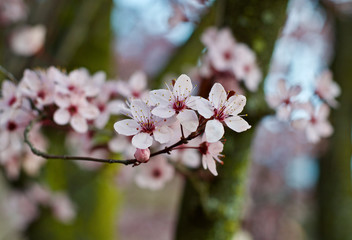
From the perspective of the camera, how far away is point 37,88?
92 cm

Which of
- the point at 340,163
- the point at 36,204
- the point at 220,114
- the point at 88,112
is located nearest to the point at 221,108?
the point at 220,114

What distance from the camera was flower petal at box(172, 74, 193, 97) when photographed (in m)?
0.65

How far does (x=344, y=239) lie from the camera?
8.64 ft

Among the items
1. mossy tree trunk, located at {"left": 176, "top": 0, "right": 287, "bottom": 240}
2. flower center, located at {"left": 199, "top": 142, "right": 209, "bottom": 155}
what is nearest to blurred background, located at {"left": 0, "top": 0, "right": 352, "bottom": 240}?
mossy tree trunk, located at {"left": 176, "top": 0, "right": 287, "bottom": 240}

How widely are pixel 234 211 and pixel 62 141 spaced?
5.27ft

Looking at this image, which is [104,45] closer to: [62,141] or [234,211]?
[62,141]

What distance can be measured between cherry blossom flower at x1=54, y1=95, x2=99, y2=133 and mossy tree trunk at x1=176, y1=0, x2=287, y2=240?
0.47 metres

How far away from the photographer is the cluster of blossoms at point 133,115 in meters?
0.66

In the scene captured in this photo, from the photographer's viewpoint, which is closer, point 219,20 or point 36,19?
point 219,20

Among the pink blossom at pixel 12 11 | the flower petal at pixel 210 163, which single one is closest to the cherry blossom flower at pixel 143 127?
the flower petal at pixel 210 163

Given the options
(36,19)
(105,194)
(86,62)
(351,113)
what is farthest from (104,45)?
(351,113)

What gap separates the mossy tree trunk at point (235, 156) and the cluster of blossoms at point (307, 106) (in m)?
0.13

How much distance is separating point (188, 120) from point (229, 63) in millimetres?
623

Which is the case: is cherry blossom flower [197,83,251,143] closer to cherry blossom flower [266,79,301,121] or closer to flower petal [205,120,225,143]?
flower petal [205,120,225,143]
